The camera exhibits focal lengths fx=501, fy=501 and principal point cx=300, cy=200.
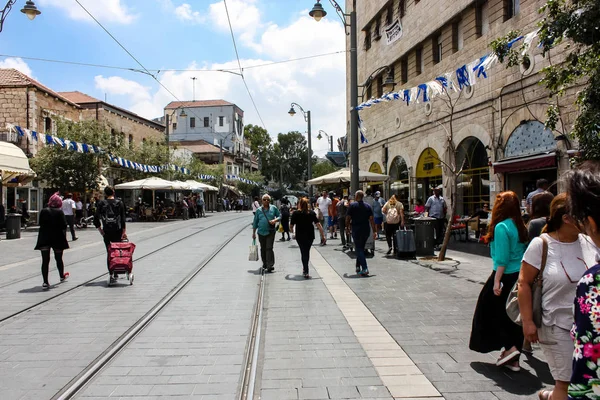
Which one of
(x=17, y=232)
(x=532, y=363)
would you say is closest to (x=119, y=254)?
(x=532, y=363)

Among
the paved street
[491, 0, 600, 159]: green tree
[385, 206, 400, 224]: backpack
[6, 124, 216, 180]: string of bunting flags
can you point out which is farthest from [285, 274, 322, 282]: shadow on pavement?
[6, 124, 216, 180]: string of bunting flags

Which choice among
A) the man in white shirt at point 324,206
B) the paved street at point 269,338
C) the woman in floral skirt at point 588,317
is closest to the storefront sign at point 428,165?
the man in white shirt at point 324,206

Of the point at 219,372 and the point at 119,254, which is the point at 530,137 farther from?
the point at 219,372

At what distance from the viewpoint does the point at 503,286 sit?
461 cm

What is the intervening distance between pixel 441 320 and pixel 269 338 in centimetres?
225

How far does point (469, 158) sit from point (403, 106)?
6.62 meters

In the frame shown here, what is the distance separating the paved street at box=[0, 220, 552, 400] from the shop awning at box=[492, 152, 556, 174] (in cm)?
381

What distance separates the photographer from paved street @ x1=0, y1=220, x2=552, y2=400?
4.16 m

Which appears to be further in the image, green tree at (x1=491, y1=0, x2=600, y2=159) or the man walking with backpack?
the man walking with backpack

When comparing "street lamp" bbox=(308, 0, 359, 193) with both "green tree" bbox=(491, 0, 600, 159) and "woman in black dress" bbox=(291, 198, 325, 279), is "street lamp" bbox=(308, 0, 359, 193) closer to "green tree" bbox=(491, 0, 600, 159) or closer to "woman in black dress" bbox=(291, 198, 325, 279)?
"woman in black dress" bbox=(291, 198, 325, 279)

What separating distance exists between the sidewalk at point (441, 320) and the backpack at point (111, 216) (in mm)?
4409

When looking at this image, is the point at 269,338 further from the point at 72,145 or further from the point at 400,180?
the point at 400,180

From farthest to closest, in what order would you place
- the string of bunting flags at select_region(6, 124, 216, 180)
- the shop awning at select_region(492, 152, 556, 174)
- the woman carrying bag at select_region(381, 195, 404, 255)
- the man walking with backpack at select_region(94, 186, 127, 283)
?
1. the string of bunting flags at select_region(6, 124, 216, 180)
2. the woman carrying bag at select_region(381, 195, 404, 255)
3. the shop awning at select_region(492, 152, 556, 174)
4. the man walking with backpack at select_region(94, 186, 127, 283)

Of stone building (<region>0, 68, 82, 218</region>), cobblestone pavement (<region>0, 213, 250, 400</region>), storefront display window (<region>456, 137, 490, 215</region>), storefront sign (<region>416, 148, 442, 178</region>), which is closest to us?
cobblestone pavement (<region>0, 213, 250, 400</region>)
